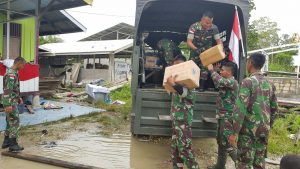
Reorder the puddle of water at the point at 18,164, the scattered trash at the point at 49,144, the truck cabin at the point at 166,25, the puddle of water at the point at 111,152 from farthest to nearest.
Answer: the truck cabin at the point at 166,25
the scattered trash at the point at 49,144
the puddle of water at the point at 111,152
the puddle of water at the point at 18,164

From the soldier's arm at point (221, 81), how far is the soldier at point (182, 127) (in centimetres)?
48

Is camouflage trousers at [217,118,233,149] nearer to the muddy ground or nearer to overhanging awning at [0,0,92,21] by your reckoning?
the muddy ground

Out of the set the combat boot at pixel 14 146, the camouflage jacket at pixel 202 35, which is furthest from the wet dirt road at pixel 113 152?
the camouflage jacket at pixel 202 35

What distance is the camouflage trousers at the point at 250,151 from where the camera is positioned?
4.33 meters

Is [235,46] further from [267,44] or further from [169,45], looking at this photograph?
[267,44]

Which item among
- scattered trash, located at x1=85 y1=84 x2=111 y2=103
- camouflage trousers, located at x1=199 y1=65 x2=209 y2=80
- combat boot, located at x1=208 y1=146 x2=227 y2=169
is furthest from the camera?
scattered trash, located at x1=85 y1=84 x2=111 y2=103

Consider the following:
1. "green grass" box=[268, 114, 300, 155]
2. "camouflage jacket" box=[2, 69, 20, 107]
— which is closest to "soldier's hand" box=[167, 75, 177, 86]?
"camouflage jacket" box=[2, 69, 20, 107]

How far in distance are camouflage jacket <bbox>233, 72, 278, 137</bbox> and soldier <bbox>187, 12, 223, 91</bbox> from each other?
2.22 metres

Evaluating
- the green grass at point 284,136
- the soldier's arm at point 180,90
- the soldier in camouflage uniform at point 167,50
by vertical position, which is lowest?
the green grass at point 284,136

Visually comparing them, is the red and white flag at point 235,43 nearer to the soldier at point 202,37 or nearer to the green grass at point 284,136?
the soldier at point 202,37

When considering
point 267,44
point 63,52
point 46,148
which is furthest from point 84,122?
point 267,44

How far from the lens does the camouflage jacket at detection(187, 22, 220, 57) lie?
6.46 meters

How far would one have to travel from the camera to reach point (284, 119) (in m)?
10.5

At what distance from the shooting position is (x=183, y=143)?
5000 mm
